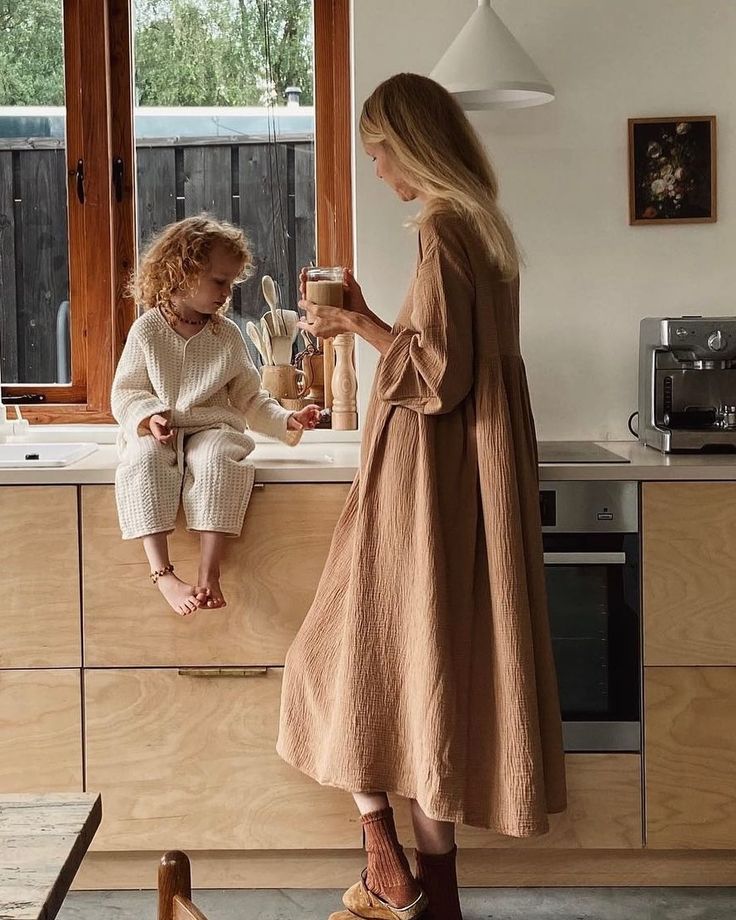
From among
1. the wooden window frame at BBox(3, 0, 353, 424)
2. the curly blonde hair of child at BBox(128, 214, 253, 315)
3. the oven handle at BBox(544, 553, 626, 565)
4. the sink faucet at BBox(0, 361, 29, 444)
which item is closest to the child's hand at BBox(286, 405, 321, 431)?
the curly blonde hair of child at BBox(128, 214, 253, 315)

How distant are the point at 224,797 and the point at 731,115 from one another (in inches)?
75.3

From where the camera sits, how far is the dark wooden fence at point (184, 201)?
9.76 feet

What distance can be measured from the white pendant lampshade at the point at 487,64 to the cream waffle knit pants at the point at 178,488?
927 mm

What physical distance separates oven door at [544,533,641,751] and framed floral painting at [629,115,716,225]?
2.97 feet

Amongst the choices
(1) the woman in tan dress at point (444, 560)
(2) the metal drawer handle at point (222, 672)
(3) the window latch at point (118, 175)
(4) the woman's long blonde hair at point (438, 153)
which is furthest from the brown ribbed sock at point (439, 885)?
(3) the window latch at point (118, 175)

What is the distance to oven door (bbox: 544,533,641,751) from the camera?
2.28 m

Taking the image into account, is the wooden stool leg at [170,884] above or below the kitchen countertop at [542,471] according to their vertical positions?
below

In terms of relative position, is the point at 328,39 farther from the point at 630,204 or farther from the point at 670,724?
the point at 670,724

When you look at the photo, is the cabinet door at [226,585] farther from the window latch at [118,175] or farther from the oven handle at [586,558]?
the window latch at [118,175]

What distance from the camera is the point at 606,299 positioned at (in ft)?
9.06

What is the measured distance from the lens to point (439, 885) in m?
2.13

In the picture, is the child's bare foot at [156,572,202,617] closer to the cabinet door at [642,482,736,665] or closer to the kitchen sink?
the kitchen sink

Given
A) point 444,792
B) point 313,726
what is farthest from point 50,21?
point 444,792

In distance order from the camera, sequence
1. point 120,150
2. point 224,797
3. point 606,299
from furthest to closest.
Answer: point 120,150 → point 606,299 → point 224,797
